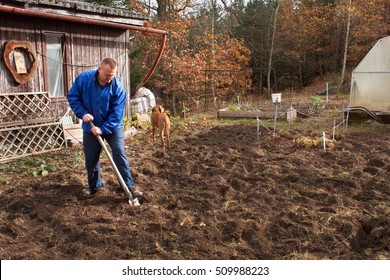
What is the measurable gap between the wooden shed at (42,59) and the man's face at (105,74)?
3.24 meters

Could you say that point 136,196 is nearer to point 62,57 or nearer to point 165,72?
point 62,57

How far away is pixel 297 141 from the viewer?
321 inches

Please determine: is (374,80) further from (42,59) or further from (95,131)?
(95,131)

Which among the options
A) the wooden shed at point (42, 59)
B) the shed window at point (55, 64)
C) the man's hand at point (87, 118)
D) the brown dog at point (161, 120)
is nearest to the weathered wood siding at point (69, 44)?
the wooden shed at point (42, 59)

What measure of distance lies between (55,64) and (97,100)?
13.9ft

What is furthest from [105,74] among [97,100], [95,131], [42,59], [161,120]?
[42,59]

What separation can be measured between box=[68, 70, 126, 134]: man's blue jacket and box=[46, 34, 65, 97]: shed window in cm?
395

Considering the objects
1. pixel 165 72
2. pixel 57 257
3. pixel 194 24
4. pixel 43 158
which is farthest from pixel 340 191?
pixel 194 24

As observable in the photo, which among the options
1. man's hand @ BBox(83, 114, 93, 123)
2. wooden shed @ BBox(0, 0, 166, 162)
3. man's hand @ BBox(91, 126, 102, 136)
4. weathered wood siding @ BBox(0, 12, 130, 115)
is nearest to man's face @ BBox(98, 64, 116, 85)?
man's hand @ BBox(83, 114, 93, 123)

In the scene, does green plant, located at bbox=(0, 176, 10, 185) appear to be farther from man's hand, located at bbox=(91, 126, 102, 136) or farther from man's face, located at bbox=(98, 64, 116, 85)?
man's face, located at bbox=(98, 64, 116, 85)

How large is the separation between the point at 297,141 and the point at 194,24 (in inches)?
606

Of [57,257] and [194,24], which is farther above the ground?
[194,24]

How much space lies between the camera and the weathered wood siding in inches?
289

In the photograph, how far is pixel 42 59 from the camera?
314 inches
